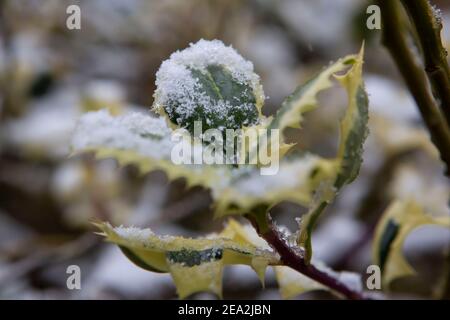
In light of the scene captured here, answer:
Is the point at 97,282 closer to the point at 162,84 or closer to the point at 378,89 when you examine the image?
the point at 378,89

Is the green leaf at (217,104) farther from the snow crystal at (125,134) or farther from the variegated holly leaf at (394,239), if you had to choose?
the variegated holly leaf at (394,239)

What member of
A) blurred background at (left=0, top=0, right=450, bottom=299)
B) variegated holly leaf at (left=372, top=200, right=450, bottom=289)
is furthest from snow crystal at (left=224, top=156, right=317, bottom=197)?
blurred background at (left=0, top=0, right=450, bottom=299)

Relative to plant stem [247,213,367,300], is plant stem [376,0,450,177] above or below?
above

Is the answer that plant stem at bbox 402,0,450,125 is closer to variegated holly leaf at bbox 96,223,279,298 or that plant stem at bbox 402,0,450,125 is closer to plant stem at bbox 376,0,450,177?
plant stem at bbox 376,0,450,177

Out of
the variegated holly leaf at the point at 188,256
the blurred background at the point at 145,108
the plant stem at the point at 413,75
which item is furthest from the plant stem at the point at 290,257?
the blurred background at the point at 145,108

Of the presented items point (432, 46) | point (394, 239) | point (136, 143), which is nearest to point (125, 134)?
point (136, 143)
